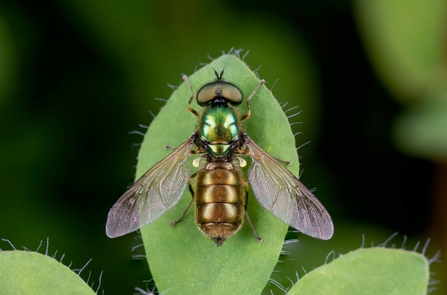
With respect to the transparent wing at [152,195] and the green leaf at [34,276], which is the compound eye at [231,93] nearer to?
the transparent wing at [152,195]

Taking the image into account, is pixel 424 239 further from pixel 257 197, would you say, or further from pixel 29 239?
pixel 29 239

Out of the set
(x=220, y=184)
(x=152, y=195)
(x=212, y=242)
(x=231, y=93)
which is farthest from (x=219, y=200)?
(x=231, y=93)

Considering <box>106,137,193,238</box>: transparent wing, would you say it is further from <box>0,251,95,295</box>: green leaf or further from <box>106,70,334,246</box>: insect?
<box>0,251,95,295</box>: green leaf

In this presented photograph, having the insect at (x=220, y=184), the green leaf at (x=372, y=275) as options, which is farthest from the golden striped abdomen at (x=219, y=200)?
the green leaf at (x=372, y=275)

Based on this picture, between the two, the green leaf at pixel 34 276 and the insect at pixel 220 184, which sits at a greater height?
the insect at pixel 220 184

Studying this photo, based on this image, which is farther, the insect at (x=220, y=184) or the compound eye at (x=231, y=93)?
the compound eye at (x=231, y=93)

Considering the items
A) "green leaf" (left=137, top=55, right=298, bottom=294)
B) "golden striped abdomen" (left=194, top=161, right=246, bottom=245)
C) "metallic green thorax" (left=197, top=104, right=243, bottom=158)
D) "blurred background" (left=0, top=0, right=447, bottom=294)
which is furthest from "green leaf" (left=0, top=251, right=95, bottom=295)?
"blurred background" (left=0, top=0, right=447, bottom=294)

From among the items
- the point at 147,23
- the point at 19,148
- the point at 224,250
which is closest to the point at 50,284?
the point at 224,250

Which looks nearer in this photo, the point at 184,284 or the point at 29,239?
the point at 184,284
